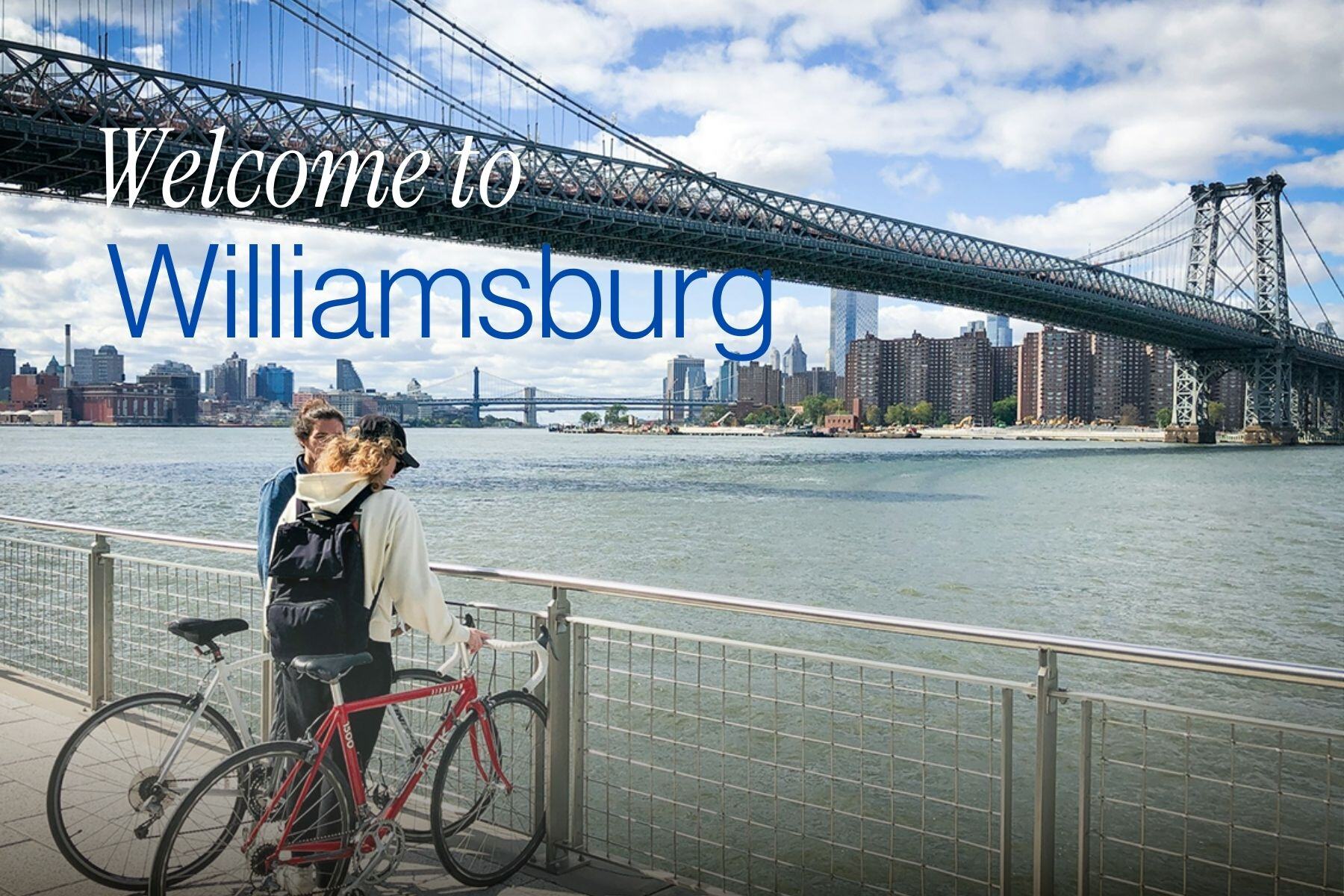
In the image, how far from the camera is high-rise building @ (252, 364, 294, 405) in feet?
239

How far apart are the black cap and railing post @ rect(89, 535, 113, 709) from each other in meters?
2.52

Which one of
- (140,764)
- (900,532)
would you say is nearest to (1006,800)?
(140,764)

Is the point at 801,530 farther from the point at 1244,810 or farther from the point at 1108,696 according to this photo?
the point at 1108,696

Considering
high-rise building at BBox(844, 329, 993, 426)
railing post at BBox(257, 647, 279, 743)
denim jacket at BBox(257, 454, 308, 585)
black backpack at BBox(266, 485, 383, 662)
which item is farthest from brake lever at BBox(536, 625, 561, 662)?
high-rise building at BBox(844, 329, 993, 426)

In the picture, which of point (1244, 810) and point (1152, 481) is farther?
point (1152, 481)

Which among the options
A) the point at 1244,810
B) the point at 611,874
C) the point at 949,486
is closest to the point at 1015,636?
the point at 611,874

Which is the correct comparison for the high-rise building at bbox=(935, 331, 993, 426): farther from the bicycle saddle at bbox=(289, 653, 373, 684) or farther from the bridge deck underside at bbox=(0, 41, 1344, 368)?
the bicycle saddle at bbox=(289, 653, 373, 684)

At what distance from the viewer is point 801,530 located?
26328mm

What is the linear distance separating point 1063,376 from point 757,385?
3670 centimetres

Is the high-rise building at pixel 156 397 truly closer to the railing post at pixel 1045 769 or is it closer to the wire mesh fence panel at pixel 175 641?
the wire mesh fence panel at pixel 175 641

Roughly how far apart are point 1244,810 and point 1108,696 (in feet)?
17.4

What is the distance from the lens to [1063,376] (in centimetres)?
13912

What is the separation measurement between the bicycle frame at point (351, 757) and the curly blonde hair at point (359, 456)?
60 centimetres

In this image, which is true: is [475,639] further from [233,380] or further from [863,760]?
[233,380]
